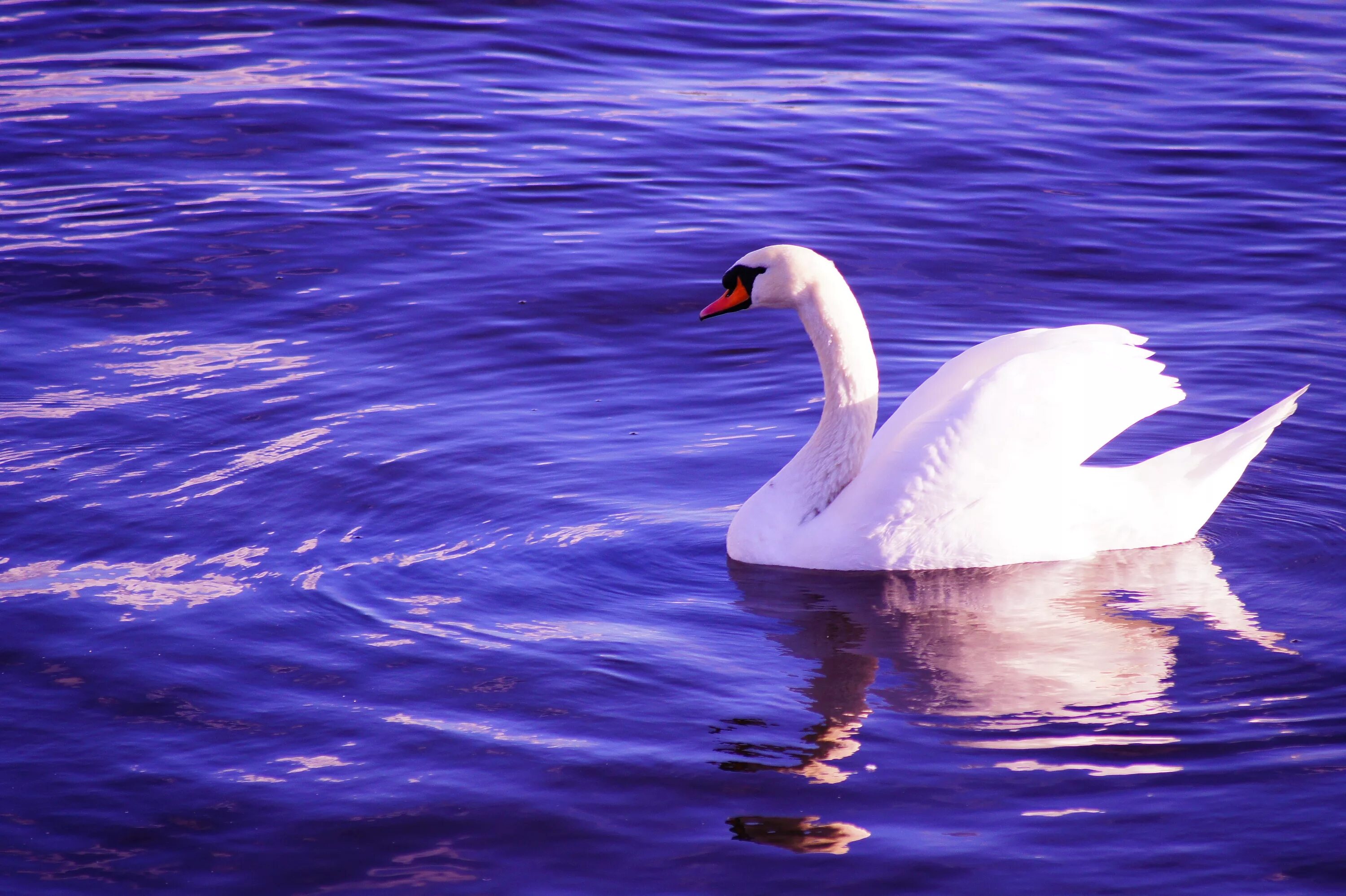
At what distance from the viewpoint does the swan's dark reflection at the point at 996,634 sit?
5.38 metres

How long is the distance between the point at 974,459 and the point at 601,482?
6.18 feet

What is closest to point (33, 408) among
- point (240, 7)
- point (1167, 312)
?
point (1167, 312)

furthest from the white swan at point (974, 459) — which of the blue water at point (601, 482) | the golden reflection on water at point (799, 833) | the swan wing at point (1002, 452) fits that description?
the golden reflection on water at point (799, 833)

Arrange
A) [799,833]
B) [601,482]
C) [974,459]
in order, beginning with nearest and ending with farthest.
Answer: [799,833]
[974,459]
[601,482]

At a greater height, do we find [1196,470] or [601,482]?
[1196,470]

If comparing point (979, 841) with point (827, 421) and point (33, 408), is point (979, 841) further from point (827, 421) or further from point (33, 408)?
point (33, 408)

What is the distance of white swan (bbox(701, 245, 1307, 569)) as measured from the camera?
6336 millimetres

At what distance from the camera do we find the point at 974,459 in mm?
6289

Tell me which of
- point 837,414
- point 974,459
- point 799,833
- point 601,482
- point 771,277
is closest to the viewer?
point 799,833

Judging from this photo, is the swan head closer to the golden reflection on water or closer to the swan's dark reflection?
the swan's dark reflection

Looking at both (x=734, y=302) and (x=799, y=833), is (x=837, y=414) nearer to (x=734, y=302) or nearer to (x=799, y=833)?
(x=734, y=302)

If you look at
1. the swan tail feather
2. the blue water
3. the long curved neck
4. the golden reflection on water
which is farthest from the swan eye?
the golden reflection on water

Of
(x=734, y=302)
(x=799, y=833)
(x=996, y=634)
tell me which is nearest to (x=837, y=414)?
(x=734, y=302)

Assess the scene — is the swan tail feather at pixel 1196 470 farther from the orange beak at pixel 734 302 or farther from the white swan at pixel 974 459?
the orange beak at pixel 734 302
